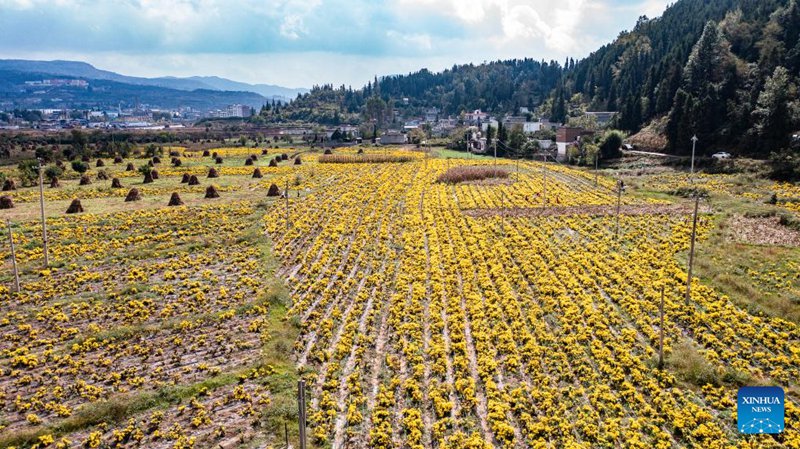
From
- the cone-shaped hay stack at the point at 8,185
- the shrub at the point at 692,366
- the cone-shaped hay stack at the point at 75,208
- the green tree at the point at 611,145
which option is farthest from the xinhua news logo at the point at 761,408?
the green tree at the point at 611,145

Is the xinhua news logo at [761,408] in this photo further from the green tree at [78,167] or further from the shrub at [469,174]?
the green tree at [78,167]

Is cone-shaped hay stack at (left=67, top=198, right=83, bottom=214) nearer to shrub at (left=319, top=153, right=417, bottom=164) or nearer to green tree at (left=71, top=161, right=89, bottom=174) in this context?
green tree at (left=71, top=161, right=89, bottom=174)

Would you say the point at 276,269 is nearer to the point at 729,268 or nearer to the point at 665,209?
the point at 729,268

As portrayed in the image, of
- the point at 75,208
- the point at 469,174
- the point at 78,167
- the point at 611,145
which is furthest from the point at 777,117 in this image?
the point at 78,167

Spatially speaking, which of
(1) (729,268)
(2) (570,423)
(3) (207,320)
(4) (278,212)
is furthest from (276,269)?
(1) (729,268)

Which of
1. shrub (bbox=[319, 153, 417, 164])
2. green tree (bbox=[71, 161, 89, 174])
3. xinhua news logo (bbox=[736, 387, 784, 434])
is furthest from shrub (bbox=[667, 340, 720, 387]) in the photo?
green tree (bbox=[71, 161, 89, 174])

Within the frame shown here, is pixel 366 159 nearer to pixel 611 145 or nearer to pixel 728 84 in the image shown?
pixel 611 145
